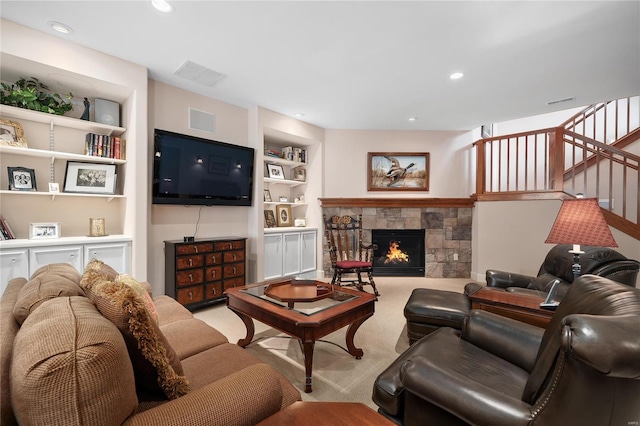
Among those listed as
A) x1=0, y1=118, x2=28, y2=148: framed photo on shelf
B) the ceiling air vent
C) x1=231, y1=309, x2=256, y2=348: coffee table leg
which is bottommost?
x1=231, y1=309, x2=256, y2=348: coffee table leg

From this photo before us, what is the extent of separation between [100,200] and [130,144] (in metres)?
0.73

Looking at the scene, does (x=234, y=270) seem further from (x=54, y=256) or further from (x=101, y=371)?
(x=101, y=371)

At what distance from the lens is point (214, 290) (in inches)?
136

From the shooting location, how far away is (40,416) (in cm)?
62

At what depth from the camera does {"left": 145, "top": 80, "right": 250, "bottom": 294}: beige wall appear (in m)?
3.33

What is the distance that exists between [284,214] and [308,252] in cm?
81

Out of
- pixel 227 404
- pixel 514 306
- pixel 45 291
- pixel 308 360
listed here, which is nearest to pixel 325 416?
pixel 227 404

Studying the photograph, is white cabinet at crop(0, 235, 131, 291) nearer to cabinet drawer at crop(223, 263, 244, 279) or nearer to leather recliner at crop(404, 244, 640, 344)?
cabinet drawer at crop(223, 263, 244, 279)

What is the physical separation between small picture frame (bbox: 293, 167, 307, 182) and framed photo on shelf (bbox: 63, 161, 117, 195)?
110 inches

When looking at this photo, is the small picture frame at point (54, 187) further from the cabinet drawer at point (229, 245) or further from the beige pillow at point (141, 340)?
the beige pillow at point (141, 340)

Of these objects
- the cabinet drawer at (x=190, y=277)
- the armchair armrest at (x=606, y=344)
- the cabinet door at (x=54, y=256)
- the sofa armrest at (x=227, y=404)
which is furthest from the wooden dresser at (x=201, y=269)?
the armchair armrest at (x=606, y=344)

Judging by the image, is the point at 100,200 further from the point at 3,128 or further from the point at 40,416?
the point at 40,416

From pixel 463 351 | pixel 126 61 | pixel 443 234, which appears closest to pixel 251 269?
pixel 126 61

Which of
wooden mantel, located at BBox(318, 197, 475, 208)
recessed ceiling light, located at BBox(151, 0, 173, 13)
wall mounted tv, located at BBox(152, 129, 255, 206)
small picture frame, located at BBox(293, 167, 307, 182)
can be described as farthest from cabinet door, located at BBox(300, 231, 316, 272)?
recessed ceiling light, located at BBox(151, 0, 173, 13)
